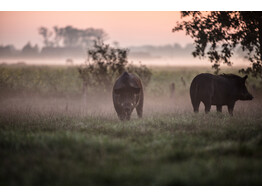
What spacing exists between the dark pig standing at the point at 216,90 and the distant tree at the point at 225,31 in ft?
7.46

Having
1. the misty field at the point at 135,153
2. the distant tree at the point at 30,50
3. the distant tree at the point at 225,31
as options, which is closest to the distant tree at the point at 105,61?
the distant tree at the point at 225,31

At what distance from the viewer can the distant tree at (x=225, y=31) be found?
14195 millimetres

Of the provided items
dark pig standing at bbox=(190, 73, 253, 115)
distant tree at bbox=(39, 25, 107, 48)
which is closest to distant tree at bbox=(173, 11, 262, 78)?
dark pig standing at bbox=(190, 73, 253, 115)

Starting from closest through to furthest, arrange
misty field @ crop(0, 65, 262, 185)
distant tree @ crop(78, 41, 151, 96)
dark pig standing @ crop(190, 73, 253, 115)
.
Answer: misty field @ crop(0, 65, 262, 185) < dark pig standing @ crop(190, 73, 253, 115) < distant tree @ crop(78, 41, 151, 96)

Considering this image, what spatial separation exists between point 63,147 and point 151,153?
6.70ft

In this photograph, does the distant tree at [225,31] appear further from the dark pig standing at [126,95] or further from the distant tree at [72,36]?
the distant tree at [72,36]

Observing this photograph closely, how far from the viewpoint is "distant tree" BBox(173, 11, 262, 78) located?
14.2 meters

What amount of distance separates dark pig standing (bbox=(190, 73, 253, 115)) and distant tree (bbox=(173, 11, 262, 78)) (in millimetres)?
2273

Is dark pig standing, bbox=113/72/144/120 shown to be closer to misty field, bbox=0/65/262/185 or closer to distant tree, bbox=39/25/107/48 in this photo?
misty field, bbox=0/65/262/185

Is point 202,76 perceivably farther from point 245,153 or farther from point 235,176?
point 235,176

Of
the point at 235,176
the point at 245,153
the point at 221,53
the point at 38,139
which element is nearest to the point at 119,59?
the point at 221,53

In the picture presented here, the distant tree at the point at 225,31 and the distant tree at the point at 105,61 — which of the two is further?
the distant tree at the point at 105,61

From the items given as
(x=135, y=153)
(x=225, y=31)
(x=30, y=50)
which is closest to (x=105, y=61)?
(x=225, y=31)

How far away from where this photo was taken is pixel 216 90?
1257 cm
